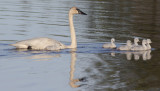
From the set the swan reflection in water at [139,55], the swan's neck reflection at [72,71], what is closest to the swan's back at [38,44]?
the swan's neck reflection at [72,71]

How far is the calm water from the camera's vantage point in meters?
10.9

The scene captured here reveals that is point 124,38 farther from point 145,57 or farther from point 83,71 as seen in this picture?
point 83,71

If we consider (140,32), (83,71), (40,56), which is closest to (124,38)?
(140,32)

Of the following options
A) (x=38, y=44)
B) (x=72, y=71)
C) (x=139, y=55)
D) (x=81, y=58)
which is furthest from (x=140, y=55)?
(x=72, y=71)

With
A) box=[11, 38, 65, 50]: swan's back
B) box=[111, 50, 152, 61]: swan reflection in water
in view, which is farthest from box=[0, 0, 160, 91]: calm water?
box=[11, 38, 65, 50]: swan's back

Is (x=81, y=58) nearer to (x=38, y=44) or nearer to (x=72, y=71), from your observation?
(x=38, y=44)

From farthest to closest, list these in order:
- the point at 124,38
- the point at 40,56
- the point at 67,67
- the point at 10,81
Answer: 1. the point at 124,38
2. the point at 40,56
3. the point at 67,67
4. the point at 10,81

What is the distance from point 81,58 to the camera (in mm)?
14523

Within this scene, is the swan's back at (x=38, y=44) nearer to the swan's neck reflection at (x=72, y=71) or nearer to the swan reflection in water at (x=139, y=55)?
the swan's neck reflection at (x=72, y=71)

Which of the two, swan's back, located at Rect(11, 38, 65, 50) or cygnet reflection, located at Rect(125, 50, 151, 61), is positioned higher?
swan's back, located at Rect(11, 38, 65, 50)

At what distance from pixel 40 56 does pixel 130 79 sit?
385 centimetres

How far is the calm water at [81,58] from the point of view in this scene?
431 inches

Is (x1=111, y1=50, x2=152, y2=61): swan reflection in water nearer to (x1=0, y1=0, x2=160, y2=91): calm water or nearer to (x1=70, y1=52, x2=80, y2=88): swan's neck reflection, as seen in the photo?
(x1=0, y1=0, x2=160, y2=91): calm water

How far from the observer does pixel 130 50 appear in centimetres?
1645
